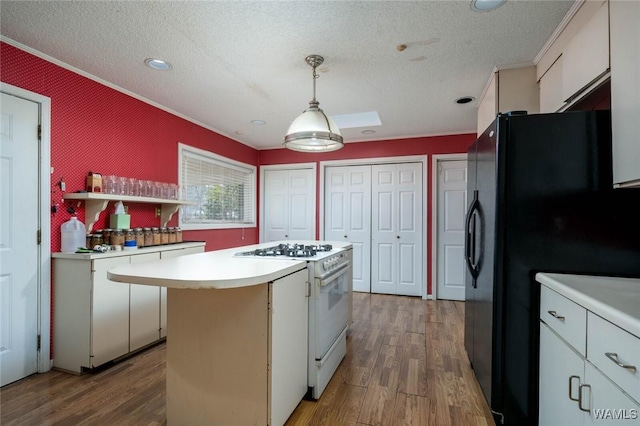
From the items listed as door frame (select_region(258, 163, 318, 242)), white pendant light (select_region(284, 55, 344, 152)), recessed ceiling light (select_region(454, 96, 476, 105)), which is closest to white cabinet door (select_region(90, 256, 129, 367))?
white pendant light (select_region(284, 55, 344, 152))

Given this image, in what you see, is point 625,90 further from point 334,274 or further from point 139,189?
point 139,189

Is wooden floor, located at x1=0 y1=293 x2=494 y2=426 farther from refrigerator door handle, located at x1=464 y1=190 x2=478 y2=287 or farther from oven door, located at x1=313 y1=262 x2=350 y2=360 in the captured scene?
refrigerator door handle, located at x1=464 y1=190 x2=478 y2=287

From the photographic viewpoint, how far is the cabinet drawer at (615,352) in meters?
0.93

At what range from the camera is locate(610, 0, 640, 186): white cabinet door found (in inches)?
50.9

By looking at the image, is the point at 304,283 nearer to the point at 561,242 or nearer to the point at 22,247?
the point at 561,242

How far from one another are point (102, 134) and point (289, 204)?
10.2ft

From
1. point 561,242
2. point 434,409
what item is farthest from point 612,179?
point 434,409

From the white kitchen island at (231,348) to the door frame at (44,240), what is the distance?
1383mm

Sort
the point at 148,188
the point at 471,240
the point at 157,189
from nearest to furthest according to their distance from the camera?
the point at 471,240, the point at 148,188, the point at 157,189

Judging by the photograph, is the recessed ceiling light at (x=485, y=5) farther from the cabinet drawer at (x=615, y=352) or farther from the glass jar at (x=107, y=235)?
the glass jar at (x=107, y=235)

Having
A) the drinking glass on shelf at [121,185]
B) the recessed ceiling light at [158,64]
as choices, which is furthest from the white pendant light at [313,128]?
the drinking glass on shelf at [121,185]

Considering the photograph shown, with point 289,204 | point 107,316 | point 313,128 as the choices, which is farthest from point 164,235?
point 289,204

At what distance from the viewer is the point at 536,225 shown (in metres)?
1.66

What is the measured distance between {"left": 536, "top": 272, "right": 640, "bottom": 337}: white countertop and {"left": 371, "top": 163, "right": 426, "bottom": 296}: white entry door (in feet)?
10.4
